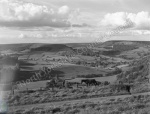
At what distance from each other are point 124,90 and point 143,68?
17.0 metres

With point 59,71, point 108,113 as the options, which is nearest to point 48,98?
point 108,113

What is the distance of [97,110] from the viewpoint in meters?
17.2

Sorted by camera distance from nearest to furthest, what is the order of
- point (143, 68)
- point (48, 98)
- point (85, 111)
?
point (85, 111) < point (48, 98) < point (143, 68)

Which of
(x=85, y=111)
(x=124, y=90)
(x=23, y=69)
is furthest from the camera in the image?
(x=23, y=69)

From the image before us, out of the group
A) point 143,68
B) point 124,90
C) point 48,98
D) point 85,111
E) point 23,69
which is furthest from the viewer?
point 23,69

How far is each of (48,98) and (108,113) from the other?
10.8 metres

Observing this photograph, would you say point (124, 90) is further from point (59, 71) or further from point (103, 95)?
point (59, 71)

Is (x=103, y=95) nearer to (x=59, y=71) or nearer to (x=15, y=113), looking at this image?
(x=15, y=113)

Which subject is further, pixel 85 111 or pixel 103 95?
pixel 103 95

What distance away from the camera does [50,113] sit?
1712cm

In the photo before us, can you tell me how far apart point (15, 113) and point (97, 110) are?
554cm

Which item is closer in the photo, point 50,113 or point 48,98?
point 50,113

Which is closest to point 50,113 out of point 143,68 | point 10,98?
point 10,98

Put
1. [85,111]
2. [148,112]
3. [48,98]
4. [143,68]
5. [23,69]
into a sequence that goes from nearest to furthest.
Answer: [148,112], [85,111], [48,98], [143,68], [23,69]
